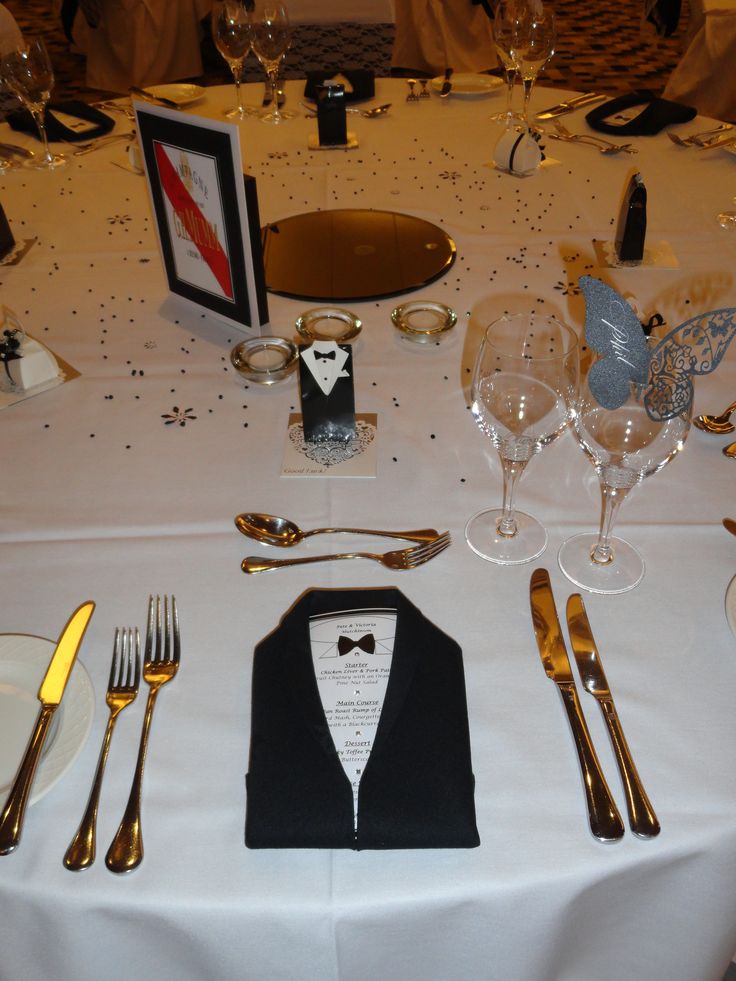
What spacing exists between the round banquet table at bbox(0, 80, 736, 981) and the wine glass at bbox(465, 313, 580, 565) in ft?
0.09

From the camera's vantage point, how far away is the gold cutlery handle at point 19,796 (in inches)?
24.3

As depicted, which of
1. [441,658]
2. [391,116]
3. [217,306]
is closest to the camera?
[441,658]

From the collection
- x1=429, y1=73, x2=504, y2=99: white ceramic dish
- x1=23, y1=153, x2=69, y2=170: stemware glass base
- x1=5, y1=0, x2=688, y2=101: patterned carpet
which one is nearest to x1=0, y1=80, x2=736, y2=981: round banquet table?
x1=23, y1=153, x2=69, y2=170: stemware glass base

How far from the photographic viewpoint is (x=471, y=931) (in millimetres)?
632

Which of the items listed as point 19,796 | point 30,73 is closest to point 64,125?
point 30,73

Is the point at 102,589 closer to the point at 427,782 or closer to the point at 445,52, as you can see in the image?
the point at 427,782

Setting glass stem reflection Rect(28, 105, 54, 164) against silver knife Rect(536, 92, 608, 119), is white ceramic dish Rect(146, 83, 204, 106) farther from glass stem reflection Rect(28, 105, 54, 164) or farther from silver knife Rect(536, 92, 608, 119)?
silver knife Rect(536, 92, 608, 119)

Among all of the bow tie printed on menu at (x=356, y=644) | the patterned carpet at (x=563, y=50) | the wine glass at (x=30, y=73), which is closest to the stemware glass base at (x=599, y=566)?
the bow tie printed on menu at (x=356, y=644)

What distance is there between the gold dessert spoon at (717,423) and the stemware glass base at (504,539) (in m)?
0.32

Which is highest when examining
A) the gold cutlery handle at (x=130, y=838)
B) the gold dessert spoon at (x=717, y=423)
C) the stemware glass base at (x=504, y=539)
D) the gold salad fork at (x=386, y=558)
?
the gold dessert spoon at (x=717, y=423)

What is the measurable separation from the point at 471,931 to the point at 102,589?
0.52m

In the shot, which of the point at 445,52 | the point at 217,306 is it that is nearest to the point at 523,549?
the point at 217,306

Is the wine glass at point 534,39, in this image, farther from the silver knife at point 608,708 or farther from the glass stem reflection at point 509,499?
the silver knife at point 608,708

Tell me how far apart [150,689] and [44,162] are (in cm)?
151
